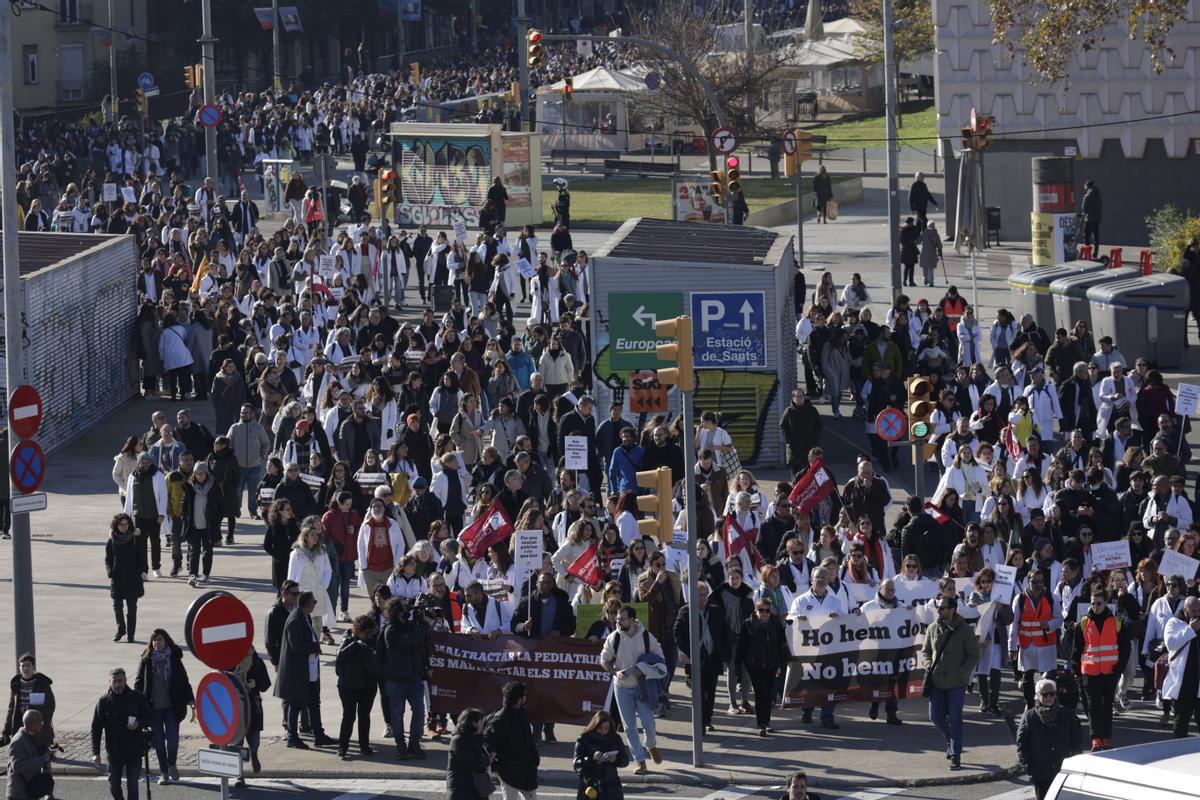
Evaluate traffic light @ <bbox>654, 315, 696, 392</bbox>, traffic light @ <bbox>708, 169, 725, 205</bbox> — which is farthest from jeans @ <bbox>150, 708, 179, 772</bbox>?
traffic light @ <bbox>708, 169, 725, 205</bbox>

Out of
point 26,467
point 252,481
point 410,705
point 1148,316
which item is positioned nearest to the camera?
point 410,705

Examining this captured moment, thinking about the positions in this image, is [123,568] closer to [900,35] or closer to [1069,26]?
[1069,26]

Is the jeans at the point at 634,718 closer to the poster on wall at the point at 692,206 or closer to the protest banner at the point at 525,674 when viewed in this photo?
the protest banner at the point at 525,674

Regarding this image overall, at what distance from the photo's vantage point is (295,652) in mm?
17281

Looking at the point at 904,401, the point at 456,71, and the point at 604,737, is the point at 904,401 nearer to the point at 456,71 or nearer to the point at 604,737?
the point at 604,737

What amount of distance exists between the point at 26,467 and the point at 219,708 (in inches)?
225

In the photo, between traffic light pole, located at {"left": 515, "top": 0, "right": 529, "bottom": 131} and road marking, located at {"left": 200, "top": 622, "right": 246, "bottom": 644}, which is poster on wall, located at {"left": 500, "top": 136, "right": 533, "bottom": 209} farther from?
road marking, located at {"left": 200, "top": 622, "right": 246, "bottom": 644}

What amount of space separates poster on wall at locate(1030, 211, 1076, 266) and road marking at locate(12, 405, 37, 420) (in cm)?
2611

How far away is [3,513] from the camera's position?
24.9 metres

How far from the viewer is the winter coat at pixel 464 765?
48.4ft

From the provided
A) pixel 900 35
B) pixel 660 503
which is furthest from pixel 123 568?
pixel 900 35

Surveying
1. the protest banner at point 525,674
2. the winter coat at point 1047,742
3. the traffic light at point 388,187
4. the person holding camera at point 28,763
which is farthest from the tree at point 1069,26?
the person holding camera at point 28,763

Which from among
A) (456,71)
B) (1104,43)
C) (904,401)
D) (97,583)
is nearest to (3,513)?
(97,583)

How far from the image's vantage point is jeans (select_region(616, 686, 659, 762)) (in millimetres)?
16766
